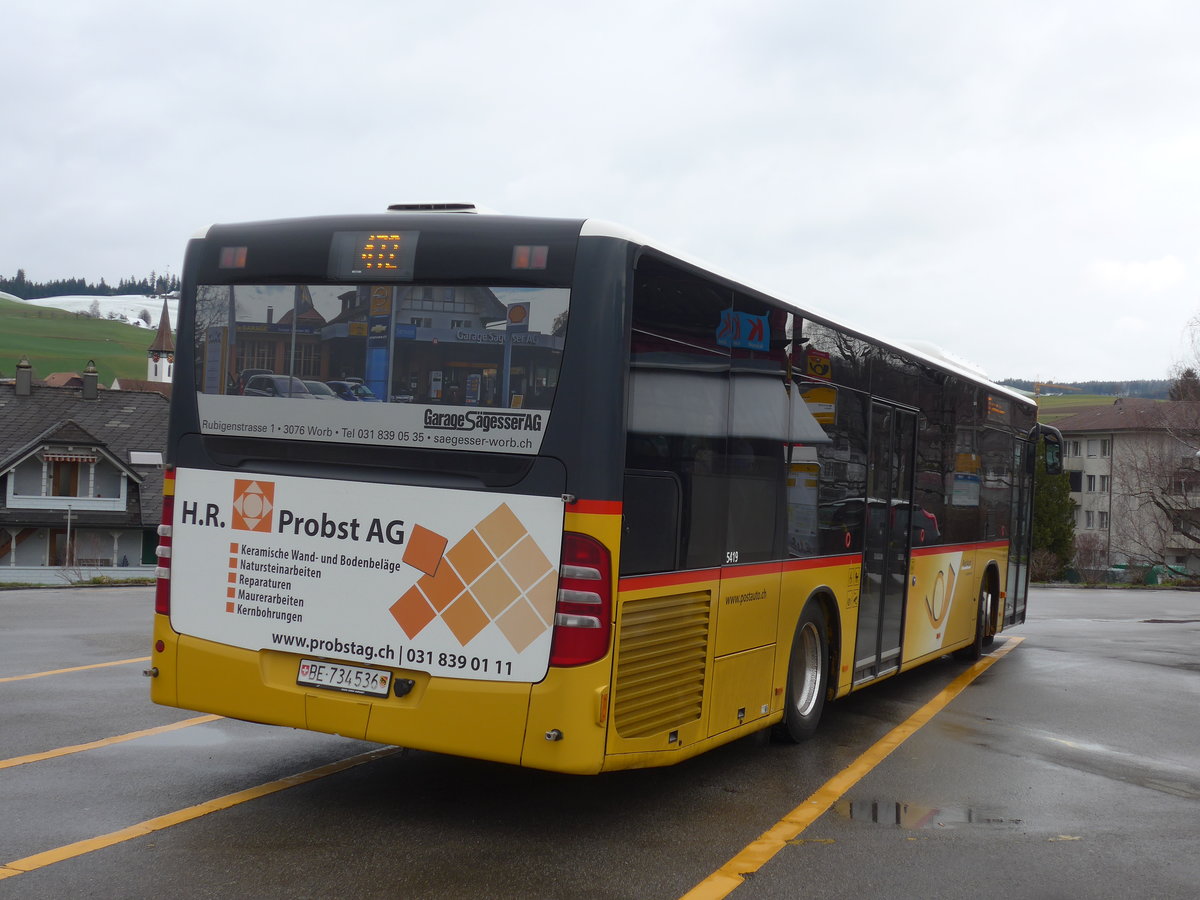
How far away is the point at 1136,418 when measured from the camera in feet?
301

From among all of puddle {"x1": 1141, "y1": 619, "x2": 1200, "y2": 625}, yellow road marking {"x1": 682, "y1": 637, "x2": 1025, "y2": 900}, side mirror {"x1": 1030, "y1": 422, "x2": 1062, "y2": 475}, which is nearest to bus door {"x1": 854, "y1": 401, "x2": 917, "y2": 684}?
yellow road marking {"x1": 682, "y1": 637, "x2": 1025, "y2": 900}

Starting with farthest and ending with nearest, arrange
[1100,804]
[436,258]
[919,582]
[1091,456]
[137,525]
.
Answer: [1091,456]
[137,525]
[919,582]
[1100,804]
[436,258]

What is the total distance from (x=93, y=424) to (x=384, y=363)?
64220 mm

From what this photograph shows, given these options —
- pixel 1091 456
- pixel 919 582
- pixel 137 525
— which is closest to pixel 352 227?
pixel 919 582

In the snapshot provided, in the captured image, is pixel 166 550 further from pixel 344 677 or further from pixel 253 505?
pixel 344 677

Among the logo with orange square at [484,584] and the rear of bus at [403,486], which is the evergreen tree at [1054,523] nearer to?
the rear of bus at [403,486]

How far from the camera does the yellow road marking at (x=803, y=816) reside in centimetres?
528

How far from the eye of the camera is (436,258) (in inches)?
235

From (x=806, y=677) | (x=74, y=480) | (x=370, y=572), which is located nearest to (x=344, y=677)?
(x=370, y=572)

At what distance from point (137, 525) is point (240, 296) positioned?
60.6m

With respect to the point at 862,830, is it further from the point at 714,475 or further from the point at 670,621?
the point at 714,475

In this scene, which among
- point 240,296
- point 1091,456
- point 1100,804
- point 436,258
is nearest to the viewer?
point 436,258

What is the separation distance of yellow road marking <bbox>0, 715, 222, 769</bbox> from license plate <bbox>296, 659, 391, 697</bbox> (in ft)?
5.54

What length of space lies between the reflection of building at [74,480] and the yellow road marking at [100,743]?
176ft
